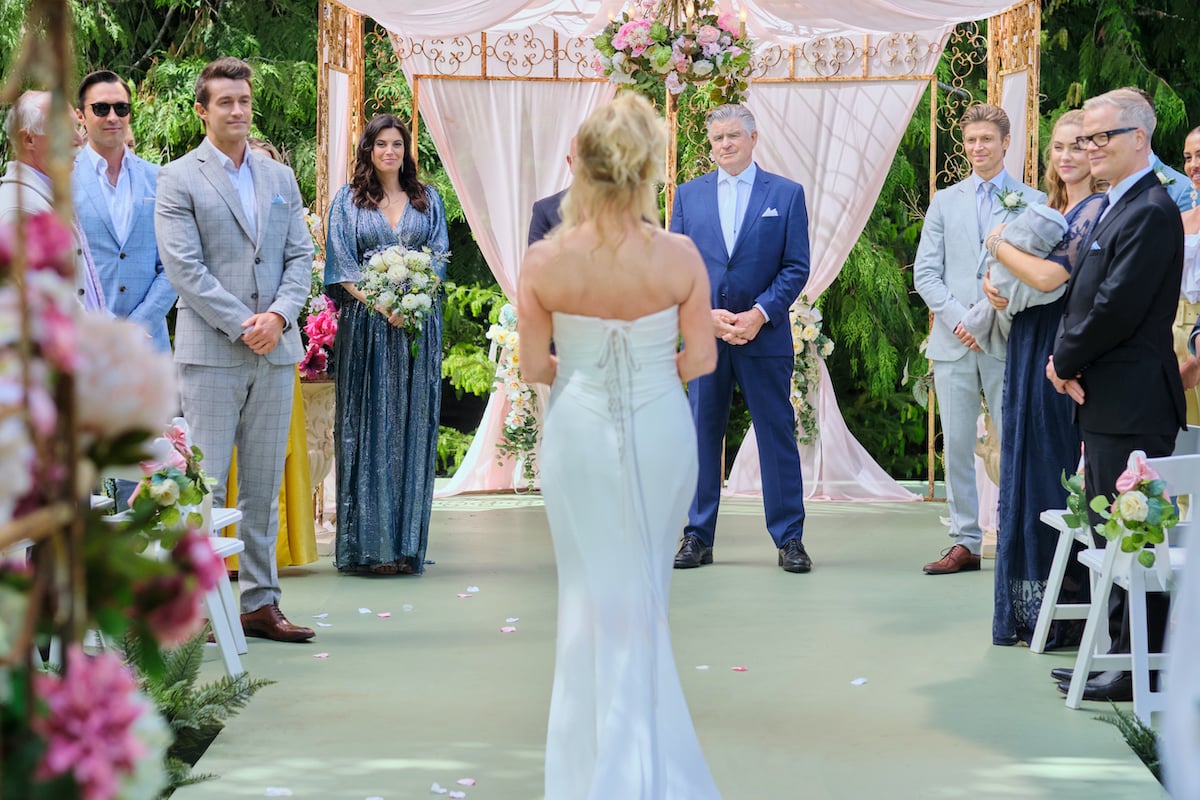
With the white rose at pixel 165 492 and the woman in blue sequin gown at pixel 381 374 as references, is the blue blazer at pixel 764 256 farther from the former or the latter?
the white rose at pixel 165 492

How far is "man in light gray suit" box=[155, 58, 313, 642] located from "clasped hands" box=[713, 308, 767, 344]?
176 centimetres

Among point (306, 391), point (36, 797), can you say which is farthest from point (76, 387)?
point (306, 391)

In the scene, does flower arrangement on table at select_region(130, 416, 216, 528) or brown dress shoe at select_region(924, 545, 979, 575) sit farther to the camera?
brown dress shoe at select_region(924, 545, 979, 575)

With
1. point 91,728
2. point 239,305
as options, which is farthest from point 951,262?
point 91,728

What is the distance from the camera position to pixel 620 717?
2947 mm

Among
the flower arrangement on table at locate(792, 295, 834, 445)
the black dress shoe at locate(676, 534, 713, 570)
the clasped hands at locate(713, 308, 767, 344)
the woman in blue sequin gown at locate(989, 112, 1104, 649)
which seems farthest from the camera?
the flower arrangement on table at locate(792, 295, 834, 445)

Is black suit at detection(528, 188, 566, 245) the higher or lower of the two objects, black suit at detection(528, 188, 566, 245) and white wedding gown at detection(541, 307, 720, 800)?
the higher

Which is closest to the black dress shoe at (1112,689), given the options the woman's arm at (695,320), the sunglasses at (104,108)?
the woman's arm at (695,320)

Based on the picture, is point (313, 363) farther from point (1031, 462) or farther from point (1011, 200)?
point (1031, 462)

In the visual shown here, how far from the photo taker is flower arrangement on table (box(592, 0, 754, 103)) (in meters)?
6.26

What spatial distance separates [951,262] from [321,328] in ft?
8.70

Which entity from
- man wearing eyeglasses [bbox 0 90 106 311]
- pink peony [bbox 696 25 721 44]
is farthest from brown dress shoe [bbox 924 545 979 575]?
man wearing eyeglasses [bbox 0 90 106 311]

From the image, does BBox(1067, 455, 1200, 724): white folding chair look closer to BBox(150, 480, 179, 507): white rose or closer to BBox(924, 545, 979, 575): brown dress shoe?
BBox(924, 545, 979, 575): brown dress shoe

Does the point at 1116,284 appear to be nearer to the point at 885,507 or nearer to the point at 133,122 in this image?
the point at 885,507
